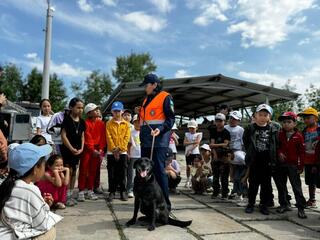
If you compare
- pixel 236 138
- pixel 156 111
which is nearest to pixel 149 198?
pixel 156 111

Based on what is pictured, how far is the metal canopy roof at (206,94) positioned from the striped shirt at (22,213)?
9.39 meters

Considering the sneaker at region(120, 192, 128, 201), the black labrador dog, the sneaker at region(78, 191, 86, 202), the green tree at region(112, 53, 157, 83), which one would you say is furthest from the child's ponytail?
the green tree at region(112, 53, 157, 83)

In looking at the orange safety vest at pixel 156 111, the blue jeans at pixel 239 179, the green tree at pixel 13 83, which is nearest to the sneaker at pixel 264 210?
the blue jeans at pixel 239 179

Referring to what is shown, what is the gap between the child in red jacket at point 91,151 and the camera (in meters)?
5.46

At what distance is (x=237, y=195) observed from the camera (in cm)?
580

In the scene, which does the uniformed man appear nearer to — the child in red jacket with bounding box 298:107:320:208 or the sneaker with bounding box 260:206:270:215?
the sneaker with bounding box 260:206:270:215

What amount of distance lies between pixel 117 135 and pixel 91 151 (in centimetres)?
50

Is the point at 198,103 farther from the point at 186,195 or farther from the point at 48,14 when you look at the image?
the point at 186,195

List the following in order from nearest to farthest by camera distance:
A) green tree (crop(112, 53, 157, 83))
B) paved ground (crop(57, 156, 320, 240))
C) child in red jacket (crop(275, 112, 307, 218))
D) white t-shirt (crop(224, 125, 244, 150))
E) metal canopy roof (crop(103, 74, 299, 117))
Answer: paved ground (crop(57, 156, 320, 240)) → child in red jacket (crop(275, 112, 307, 218)) → white t-shirt (crop(224, 125, 244, 150)) → metal canopy roof (crop(103, 74, 299, 117)) → green tree (crop(112, 53, 157, 83))

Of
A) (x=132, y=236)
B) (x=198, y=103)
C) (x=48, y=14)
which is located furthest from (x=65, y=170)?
(x=198, y=103)

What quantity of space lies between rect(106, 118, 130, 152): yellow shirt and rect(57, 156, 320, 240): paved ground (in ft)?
2.88

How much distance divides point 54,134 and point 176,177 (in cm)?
241

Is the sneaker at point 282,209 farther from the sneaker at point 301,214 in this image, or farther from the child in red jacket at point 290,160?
the sneaker at point 301,214

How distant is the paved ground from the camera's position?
145 inches
